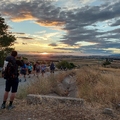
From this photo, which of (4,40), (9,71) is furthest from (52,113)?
(4,40)

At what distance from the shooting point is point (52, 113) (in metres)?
6.33

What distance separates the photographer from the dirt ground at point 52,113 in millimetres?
5948

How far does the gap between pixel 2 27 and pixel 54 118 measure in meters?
22.2

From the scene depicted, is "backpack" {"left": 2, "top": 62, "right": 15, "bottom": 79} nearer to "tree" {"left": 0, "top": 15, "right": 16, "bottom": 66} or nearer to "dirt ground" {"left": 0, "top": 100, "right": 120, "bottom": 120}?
"dirt ground" {"left": 0, "top": 100, "right": 120, "bottom": 120}

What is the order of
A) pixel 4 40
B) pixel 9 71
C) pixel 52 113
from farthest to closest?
pixel 4 40 → pixel 9 71 → pixel 52 113

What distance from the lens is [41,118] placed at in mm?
5887

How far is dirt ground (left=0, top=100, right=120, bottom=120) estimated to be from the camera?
595cm

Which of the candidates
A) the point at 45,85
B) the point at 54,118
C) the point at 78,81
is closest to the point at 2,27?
the point at 78,81

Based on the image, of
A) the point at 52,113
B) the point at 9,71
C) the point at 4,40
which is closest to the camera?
the point at 52,113

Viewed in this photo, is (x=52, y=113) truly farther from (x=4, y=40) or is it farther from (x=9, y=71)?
(x=4, y=40)

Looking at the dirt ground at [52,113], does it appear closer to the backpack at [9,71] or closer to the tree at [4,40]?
the backpack at [9,71]

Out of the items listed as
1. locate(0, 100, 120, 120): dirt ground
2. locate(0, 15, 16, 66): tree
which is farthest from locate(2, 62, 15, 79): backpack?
locate(0, 15, 16, 66): tree

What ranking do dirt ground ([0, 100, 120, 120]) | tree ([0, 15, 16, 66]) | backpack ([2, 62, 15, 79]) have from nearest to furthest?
1. dirt ground ([0, 100, 120, 120])
2. backpack ([2, 62, 15, 79])
3. tree ([0, 15, 16, 66])

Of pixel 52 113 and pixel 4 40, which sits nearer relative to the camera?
pixel 52 113
